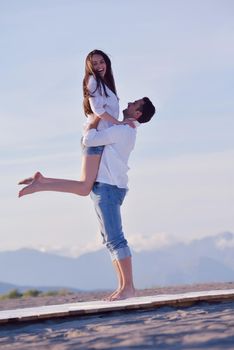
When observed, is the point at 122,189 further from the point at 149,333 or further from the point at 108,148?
the point at 149,333

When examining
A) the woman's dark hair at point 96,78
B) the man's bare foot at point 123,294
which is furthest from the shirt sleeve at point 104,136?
the man's bare foot at point 123,294

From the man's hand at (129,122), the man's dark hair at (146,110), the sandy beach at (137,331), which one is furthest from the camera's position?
the man's dark hair at (146,110)

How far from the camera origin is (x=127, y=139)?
8.23 metres

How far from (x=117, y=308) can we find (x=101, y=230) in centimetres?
119

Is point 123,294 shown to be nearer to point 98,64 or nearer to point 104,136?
point 104,136

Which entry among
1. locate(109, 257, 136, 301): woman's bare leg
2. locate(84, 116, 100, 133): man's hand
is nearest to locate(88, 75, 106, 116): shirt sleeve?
locate(84, 116, 100, 133): man's hand

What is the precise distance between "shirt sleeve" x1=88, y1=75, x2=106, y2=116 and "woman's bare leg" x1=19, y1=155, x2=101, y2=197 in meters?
0.41

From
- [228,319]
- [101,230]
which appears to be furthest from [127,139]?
[228,319]

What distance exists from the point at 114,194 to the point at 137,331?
237 cm

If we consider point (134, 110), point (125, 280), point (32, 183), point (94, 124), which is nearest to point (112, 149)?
point (94, 124)

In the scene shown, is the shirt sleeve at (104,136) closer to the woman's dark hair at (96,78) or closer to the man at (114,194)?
the man at (114,194)

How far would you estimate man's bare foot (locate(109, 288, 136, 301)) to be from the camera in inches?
320

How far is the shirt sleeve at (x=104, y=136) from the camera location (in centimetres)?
806

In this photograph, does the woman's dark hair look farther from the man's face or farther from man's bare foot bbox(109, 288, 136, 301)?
man's bare foot bbox(109, 288, 136, 301)
